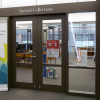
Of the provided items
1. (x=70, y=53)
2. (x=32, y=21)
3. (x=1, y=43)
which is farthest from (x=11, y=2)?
(x=70, y=53)

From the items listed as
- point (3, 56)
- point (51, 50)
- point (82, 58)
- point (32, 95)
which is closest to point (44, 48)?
point (51, 50)

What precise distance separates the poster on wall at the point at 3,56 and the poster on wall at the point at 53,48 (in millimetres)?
1388

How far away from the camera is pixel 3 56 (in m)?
4.13

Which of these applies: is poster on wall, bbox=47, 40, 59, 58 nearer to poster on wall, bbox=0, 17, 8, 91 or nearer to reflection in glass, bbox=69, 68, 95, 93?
reflection in glass, bbox=69, 68, 95, 93

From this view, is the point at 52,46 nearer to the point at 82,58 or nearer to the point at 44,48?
the point at 44,48

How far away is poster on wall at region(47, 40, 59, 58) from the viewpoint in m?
4.00

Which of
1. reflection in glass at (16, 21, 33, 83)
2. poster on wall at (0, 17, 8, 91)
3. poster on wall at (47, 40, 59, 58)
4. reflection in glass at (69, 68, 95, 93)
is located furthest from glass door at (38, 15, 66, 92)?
poster on wall at (0, 17, 8, 91)

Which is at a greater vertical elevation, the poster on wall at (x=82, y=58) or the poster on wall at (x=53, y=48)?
the poster on wall at (x=53, y=48)

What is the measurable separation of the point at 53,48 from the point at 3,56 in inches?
63.8

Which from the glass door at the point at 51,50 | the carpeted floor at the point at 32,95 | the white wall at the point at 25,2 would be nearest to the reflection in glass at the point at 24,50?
the glass door at the point at 51,50

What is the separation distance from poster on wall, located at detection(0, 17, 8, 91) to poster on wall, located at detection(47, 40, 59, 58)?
1388mm

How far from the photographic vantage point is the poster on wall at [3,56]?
4062 mm

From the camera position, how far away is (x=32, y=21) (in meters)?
4.10

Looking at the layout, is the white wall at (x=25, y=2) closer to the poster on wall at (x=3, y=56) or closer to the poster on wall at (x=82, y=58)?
the poster on wall at (x=3, y=56)
